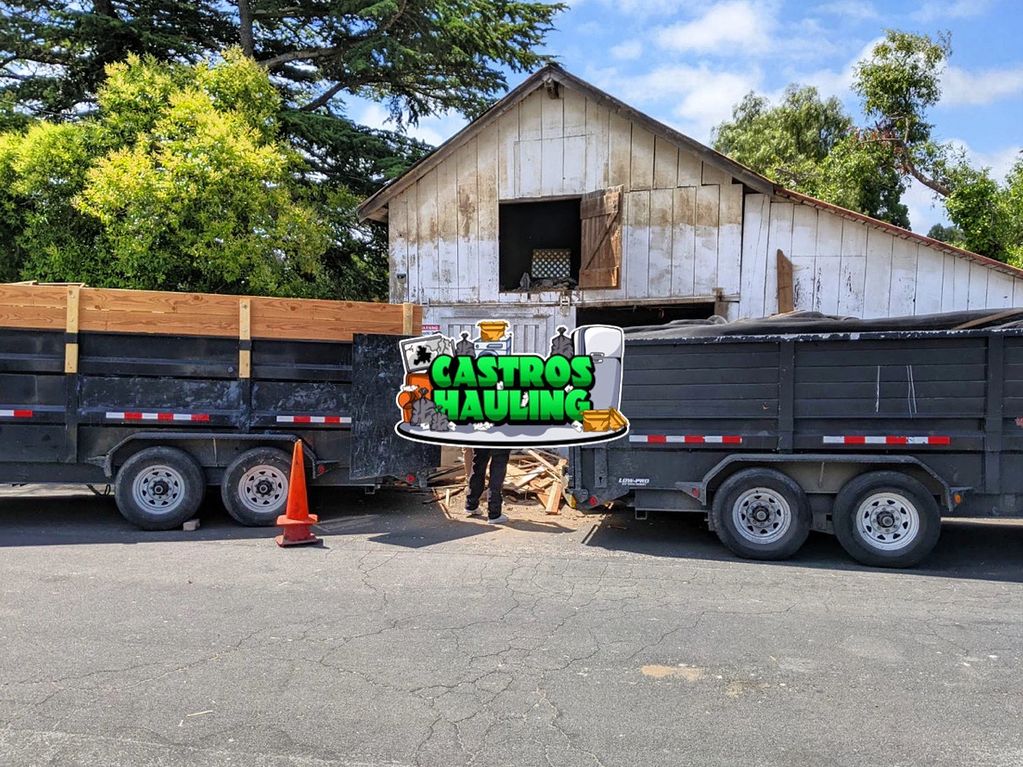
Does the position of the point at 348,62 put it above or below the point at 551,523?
above

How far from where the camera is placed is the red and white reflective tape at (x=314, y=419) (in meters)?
7.63

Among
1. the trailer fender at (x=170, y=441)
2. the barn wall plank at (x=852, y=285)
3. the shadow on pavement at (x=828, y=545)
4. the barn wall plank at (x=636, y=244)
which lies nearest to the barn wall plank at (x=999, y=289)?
the barn wall plank at (x=852, y=285)

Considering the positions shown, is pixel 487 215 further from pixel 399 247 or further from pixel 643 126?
pixel 643 126

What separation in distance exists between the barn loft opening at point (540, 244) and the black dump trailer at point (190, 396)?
551 centimetres

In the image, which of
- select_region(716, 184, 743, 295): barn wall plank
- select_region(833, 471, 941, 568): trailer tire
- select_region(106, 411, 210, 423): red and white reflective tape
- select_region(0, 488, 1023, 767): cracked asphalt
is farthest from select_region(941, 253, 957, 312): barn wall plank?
select_region(106, 411, 210, 423): red and white reflective tape

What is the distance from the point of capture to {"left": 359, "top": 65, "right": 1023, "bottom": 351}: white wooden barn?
32.2ft

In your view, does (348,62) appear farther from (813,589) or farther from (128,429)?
(813,589)

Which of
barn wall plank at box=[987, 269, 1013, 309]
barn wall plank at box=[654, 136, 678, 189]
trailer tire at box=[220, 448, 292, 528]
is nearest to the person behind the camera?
trailer tire at box=[220, 448, 292, 528]

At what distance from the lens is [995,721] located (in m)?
3.44

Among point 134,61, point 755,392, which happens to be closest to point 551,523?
point 755,392

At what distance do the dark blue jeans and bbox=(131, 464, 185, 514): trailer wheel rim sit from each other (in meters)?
3.08

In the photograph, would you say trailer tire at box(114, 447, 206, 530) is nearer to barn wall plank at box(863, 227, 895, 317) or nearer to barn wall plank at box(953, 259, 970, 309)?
barn wall plank at box(863, 227, 895, 317)

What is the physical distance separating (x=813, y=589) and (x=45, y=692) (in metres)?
5.09

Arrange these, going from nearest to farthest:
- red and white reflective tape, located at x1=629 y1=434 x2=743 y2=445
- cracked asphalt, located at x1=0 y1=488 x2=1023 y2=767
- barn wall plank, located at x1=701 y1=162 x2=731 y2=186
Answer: cracked asphalt, located at x1=0 y1=488 x2=1023 y2=767, red and white reflective tape, located at x1=629 y1=434 x2=743 y2=445, barn wall plank, located at x1=701 y1=162 x2=731 y2=186
